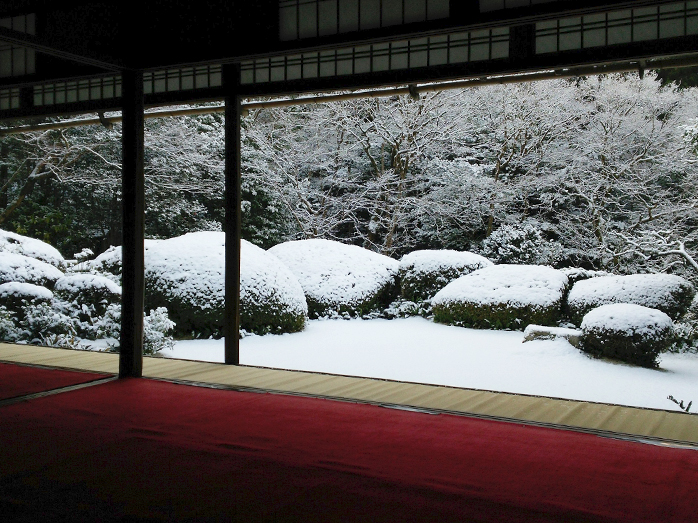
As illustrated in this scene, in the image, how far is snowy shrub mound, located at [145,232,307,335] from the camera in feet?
19.7

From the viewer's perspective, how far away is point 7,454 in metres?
2.18

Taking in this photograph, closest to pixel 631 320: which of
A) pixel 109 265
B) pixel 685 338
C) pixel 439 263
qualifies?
pixel 685 338

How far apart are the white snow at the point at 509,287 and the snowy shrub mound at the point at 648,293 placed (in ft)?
1.45

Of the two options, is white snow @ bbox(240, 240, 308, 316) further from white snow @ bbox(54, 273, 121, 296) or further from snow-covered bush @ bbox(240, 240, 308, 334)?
white snow @ bbox(54, 273, 121, 296)

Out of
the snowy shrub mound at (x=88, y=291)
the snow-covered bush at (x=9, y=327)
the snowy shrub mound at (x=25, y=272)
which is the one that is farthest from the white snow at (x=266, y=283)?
the snow-covered bush at (x=9, y=327)

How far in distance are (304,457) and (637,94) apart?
8.57 m

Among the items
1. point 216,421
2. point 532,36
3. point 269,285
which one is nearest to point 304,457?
point 216,421

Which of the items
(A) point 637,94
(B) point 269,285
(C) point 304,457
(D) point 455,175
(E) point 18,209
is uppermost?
(A) point 637,94

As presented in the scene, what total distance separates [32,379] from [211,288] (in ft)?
8.66

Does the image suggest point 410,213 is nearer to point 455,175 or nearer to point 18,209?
point 455,175

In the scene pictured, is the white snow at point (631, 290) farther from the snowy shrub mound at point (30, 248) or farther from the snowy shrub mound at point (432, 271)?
the snowy shrub mound at point (30, 248)

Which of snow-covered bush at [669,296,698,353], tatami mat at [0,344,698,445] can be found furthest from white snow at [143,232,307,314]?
snow-covered bush at [669,296,698,353]

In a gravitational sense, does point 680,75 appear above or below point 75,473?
above

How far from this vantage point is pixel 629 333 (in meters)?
5.43
